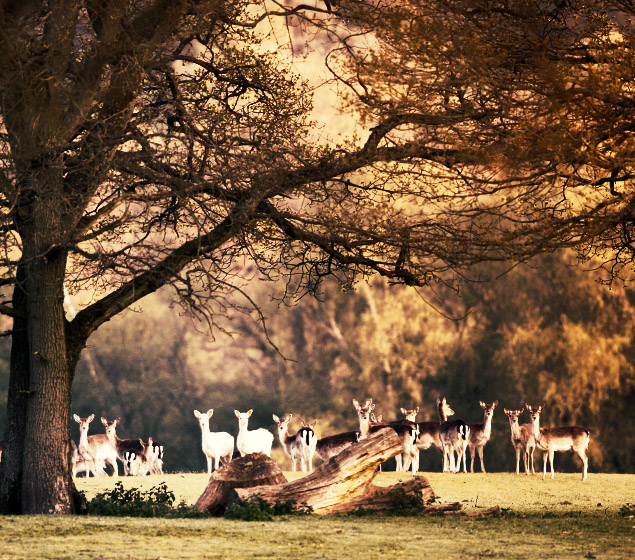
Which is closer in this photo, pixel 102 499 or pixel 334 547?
pixel 334 547

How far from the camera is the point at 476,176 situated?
38.4ft

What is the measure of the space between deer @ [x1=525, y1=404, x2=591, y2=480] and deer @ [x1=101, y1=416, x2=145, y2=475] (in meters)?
11.0

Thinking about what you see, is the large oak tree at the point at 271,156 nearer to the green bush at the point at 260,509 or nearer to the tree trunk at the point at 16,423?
the tree trunk at the point at 16,423

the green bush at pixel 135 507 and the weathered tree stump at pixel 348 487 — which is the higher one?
the weathered tree stump at pixel 348 487

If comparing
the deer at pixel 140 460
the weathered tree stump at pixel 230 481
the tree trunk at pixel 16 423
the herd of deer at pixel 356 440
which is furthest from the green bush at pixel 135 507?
the deer at pixel 140 460

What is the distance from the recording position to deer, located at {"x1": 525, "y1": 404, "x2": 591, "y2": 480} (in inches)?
911

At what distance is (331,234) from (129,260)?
3.05m

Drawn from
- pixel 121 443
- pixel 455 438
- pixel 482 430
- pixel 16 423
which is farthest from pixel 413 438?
pixel 16 423

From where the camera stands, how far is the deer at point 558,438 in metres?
23.1

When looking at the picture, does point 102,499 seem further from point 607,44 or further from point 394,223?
point 607,44

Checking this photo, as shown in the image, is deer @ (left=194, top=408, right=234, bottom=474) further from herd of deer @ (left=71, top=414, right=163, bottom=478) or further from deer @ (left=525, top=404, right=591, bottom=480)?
deer @ (left=525, top=404, right=591, bottom=480)

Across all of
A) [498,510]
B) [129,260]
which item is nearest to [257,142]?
[129,260]

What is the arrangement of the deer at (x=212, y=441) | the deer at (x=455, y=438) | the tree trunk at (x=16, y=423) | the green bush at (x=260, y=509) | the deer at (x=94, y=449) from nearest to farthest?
the green bush at (x=260, y=509) < the tree trunk at (x=16, y=423) < the deer at (x=455, y=438) < the deer at (x=212, y=441) < the deer at (x=94, y=449)

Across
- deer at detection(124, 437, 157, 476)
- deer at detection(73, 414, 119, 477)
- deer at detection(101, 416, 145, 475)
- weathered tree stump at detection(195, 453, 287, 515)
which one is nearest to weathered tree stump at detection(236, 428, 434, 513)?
weathered tree stump at detection(195, 453, 287, 515)
